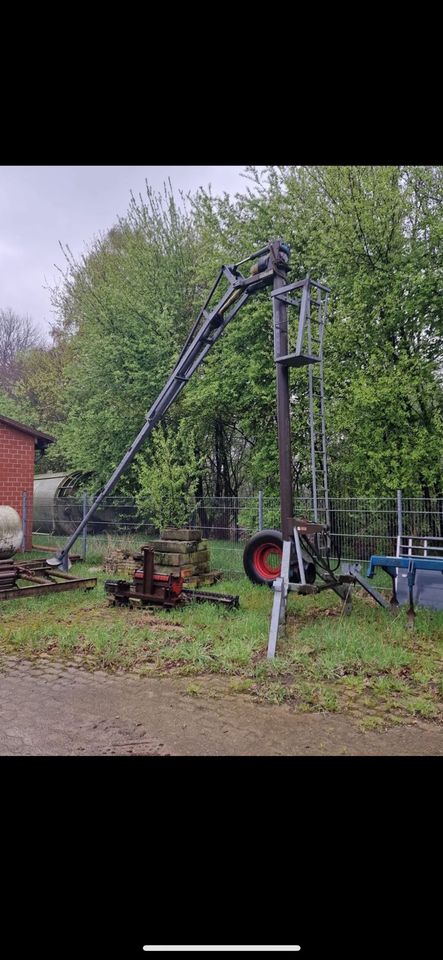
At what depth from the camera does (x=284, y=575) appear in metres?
5.72

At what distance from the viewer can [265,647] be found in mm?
5508

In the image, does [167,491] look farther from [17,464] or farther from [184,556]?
[17,464]

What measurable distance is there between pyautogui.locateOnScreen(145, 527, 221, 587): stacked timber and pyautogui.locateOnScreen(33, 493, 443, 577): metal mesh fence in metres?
1.54

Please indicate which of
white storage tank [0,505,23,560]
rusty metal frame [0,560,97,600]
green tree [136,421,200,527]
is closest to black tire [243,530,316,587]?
rusty metal frame [0,560,97,600]

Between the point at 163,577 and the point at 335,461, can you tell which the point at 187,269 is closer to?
the point at 335,461

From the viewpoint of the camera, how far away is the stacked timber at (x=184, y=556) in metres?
8.00

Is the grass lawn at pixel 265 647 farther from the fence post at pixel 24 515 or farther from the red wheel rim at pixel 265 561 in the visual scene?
the fence post at pixel 24 515

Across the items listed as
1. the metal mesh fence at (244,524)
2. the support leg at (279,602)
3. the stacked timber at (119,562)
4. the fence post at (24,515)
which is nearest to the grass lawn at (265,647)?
the support leg at (279,602)

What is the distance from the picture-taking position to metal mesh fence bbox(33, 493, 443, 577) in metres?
8.73

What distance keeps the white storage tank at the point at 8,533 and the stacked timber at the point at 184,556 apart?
2428 mm

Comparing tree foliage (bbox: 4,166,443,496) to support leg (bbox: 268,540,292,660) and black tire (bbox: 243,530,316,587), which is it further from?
support leg (bbox: 268,540,292,660)

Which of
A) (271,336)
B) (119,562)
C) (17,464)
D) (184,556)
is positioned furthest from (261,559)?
(17,464)

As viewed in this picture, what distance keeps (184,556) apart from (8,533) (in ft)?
10.1

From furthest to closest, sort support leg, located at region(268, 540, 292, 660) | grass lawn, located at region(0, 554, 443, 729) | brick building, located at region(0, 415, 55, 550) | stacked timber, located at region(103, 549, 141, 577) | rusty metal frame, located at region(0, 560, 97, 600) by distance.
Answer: brick building, located at region(0, 415, 55, 550), stacked timber, located at region(103, 549, 141, 577), rusty metal frame, located at region(0, 560, 97, 600), support leg, located at region(268, 540, 292, 660), grass lawn, located at region(0, 554, 443, 729)
